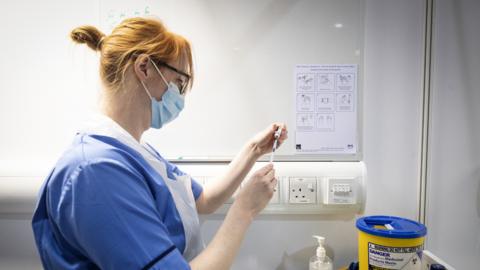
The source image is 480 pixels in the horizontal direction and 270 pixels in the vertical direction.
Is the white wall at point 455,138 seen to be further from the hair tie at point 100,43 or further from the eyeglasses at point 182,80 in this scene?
the hair tie at point 100,43

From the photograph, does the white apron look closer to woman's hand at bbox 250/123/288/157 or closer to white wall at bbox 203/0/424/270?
woman's hand at bbox 250/123/288/157

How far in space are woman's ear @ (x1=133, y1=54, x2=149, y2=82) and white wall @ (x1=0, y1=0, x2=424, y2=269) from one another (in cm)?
64

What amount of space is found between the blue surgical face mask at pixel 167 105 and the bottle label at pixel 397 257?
2.30 feet

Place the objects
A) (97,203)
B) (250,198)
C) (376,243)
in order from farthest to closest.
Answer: (376,243), (250,198), (97,203)

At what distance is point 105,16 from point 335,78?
89cm

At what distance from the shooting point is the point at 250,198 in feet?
2.42

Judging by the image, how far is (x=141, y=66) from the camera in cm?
72

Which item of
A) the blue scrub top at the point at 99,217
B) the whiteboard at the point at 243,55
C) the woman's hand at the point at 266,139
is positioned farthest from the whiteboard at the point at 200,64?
the blue scrub top at the point at 99,217

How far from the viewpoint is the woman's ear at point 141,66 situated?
28.1 inches

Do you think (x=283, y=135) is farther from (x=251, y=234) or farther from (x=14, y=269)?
(x=14, y=269)

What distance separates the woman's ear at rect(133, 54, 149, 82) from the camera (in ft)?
2.34

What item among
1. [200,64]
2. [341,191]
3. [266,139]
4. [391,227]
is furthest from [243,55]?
[391,227]

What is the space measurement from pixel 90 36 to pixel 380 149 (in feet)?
3.34

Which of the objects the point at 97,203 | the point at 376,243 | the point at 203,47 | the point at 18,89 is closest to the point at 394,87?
the point at 376,243
